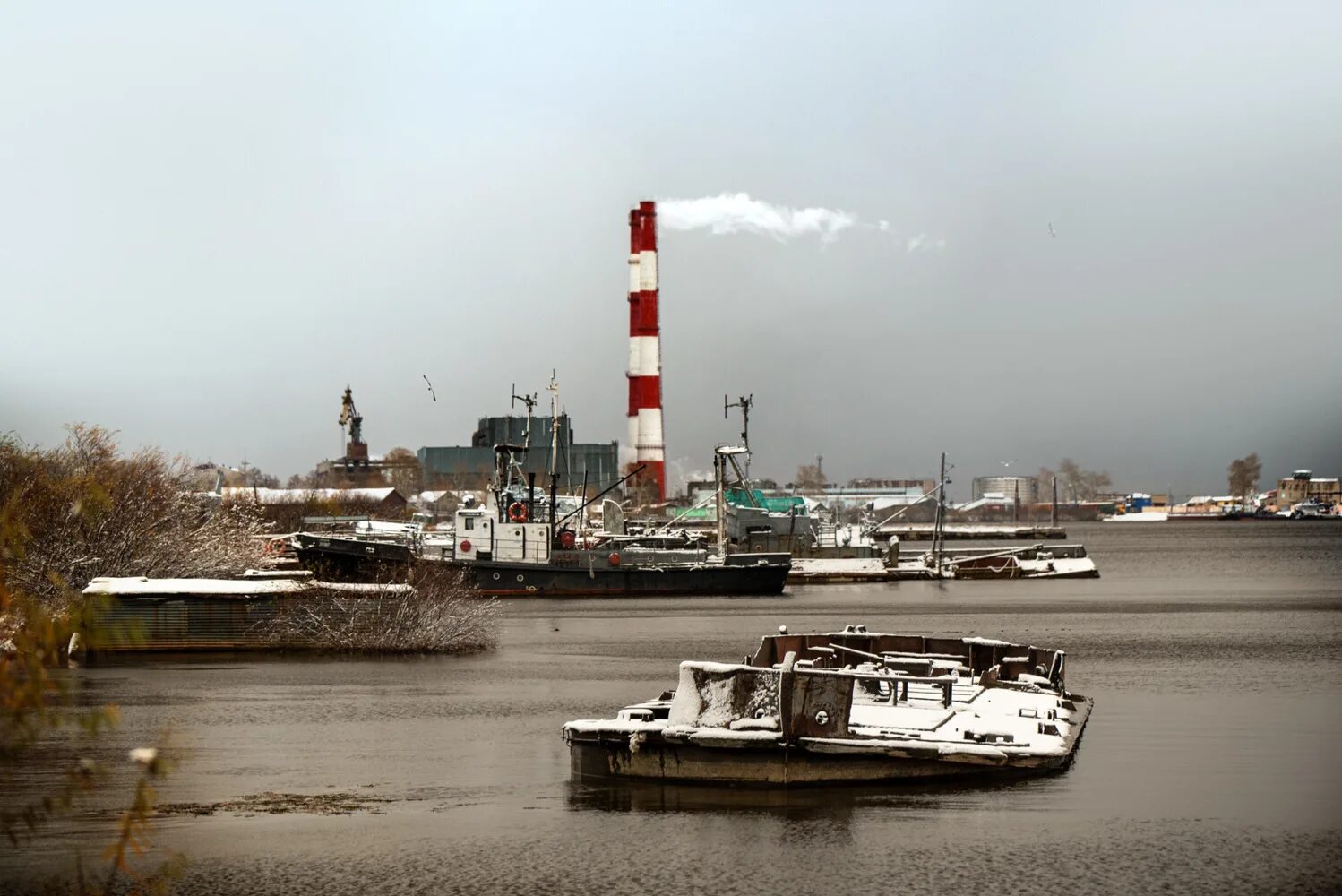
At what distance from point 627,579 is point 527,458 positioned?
167 feet

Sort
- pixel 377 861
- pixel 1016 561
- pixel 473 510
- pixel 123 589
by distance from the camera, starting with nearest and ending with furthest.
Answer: pixel 377 861, pixel 123 589, pixel 473 510, pixel 1016 561

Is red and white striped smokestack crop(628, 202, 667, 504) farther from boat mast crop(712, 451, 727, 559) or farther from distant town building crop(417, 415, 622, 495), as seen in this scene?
boat mast crop(712, 451, 727, 559)

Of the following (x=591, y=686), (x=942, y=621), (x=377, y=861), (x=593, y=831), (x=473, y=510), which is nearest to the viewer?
(x=377, y=861)

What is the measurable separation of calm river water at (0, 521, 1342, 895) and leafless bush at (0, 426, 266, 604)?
4970 mm

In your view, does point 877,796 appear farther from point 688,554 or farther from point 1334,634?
point 688,554

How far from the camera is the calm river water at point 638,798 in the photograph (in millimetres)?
15633

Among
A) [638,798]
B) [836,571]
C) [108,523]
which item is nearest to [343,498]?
[836,571]

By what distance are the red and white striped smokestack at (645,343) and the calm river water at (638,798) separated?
2409 inches

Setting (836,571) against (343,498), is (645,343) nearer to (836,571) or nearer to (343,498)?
(836,571)

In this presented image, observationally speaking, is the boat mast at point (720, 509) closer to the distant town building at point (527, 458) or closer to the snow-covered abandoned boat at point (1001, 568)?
the snow-covered abandoned boat at point (1001, 568)

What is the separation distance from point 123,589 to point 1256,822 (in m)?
29.7

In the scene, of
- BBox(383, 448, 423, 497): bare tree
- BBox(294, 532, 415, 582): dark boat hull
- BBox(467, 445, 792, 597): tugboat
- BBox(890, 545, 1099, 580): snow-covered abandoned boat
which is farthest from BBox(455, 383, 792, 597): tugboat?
BBox(383, 448, 423, 497): bare tree

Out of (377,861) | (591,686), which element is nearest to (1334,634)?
(591,686)

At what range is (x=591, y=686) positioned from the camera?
33.8 meters
